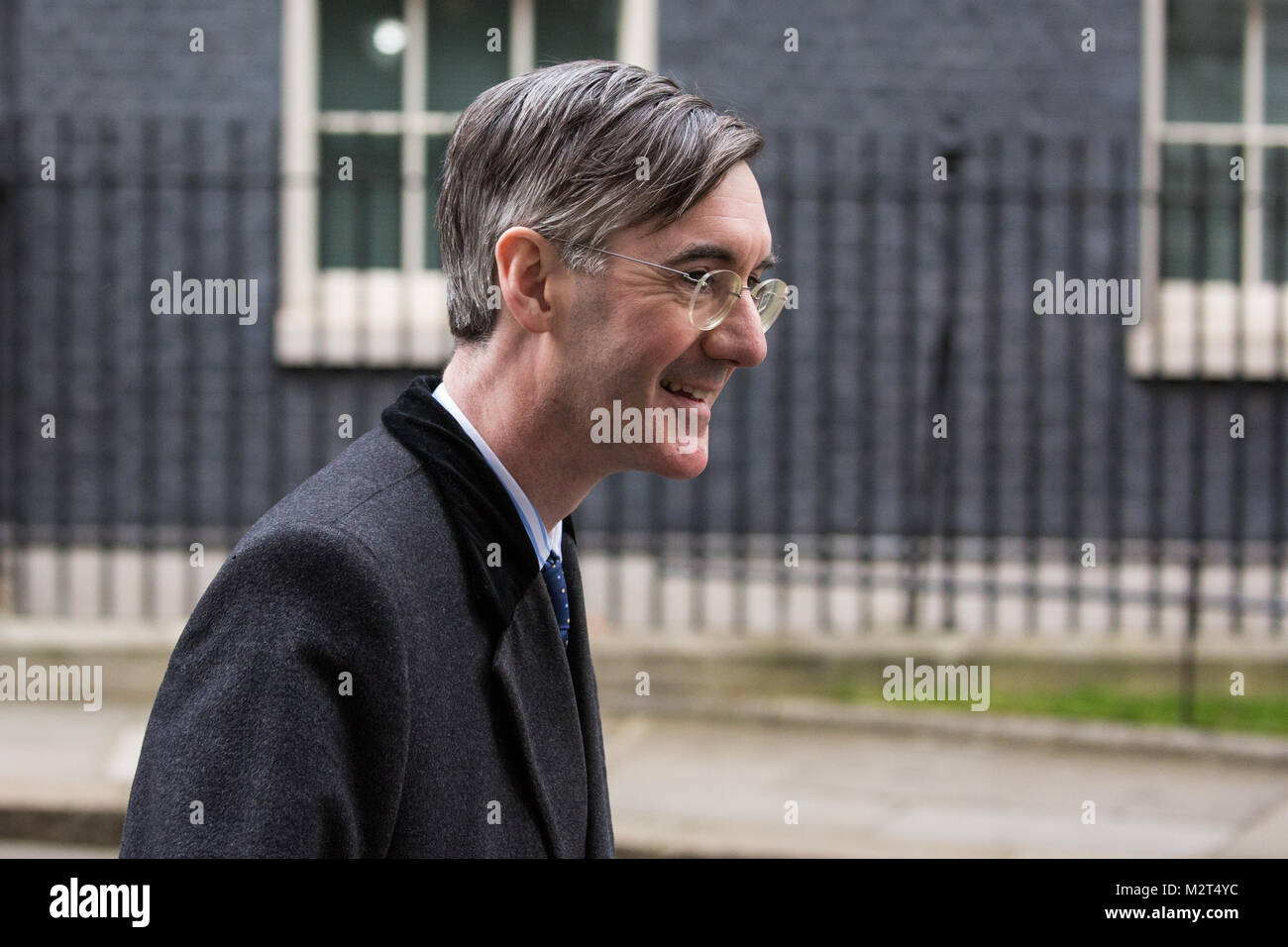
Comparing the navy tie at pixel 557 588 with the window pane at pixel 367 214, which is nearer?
the navy tie at pixel 557 588

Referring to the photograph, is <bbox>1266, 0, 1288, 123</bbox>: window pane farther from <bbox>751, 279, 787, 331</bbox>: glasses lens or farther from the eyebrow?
the eyebrow

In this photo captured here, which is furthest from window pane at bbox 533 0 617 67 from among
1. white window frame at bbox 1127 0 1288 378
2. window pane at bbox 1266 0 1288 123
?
window pane at bbox 1266 0 1288 123

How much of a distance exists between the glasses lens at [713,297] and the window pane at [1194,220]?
27.0 ft

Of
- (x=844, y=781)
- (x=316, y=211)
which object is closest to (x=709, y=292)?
(x=844, y=781)

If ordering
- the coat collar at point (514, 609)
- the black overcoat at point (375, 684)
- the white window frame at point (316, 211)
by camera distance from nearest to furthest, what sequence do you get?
the black overcoat at point (375, 684)
the coat collar at point (514, 609)
the white window frame at point (316, 211)

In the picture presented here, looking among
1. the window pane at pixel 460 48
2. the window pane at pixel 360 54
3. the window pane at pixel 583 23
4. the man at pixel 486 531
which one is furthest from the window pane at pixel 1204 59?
the man at pixel 486 531

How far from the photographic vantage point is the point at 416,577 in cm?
162

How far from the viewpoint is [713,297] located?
1.78 m

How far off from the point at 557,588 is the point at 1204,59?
896 cm

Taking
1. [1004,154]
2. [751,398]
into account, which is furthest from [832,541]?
[1004,154]

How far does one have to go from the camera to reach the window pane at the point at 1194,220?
9469 mm

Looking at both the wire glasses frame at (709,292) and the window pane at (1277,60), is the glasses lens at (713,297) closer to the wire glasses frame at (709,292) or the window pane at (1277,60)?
the wire glasses frame at (709,292)

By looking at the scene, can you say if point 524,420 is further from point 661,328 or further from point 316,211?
point 316,211
